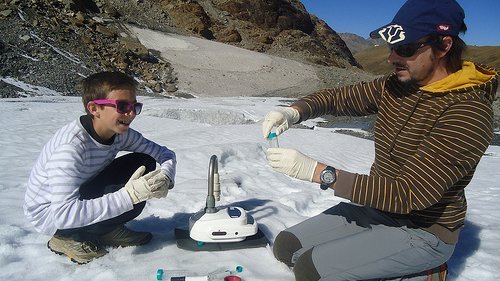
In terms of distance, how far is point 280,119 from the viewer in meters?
2.94

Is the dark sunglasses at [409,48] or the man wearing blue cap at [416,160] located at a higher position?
the dark sunglasses at [409,48]

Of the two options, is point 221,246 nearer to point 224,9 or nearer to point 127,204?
point 127,204

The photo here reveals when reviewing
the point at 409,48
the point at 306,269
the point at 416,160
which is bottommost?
the point at 306,269

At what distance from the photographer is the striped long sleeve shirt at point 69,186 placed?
2.29 meters

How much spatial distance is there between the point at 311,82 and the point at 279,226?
55.9 feet

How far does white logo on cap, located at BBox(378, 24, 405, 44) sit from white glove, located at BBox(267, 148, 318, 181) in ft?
2.48

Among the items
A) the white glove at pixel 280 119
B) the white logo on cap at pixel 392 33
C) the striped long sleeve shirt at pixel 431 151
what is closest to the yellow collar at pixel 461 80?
the striped long sleeve shirt at pixel 431 151

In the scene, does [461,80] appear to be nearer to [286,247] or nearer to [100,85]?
[286,247]

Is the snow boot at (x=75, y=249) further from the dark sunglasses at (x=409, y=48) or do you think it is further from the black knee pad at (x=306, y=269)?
the dark sunglasses at (x=409, y=48)

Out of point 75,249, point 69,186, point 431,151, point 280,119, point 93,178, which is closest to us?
point 431,151

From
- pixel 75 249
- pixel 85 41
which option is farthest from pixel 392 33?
pixel 85 41

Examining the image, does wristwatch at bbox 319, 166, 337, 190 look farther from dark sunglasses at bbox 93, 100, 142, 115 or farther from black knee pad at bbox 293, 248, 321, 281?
dark sunglasses at bbox 93, 100, 142, 115

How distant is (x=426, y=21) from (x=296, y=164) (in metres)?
0.98

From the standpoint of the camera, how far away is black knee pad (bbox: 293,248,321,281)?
2.33 metres
